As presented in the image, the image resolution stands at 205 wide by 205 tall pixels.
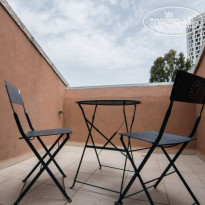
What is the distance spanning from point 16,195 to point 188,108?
3.26m

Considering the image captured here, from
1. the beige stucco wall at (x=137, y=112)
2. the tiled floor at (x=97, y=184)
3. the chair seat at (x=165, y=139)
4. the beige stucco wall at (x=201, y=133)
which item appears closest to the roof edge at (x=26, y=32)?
the beige stucco wall at (x=137, y=112)

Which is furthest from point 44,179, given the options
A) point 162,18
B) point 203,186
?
point 162,18

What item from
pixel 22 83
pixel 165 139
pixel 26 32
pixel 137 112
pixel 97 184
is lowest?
pixel 97 184

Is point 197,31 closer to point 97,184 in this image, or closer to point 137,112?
point 137,112

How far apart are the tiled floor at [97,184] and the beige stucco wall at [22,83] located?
438 mm

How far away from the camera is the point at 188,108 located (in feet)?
10.7

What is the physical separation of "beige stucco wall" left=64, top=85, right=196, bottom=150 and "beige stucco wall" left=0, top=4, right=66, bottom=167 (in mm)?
449

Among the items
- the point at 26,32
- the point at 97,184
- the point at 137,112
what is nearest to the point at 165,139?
the point at 97,184

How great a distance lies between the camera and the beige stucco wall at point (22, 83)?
219cm

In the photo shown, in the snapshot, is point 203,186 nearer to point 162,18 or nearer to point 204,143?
point 204,143

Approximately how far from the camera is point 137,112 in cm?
352

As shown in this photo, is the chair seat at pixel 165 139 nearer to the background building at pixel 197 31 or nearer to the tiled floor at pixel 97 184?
the tiled floor at pixel 97 184

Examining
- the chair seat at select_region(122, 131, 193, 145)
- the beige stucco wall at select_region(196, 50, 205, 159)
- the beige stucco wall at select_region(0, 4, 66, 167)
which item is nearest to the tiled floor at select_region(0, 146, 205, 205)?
the beige stucco wall at select_region(196, 50, 205, 159)

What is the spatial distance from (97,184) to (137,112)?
208 centimetres
